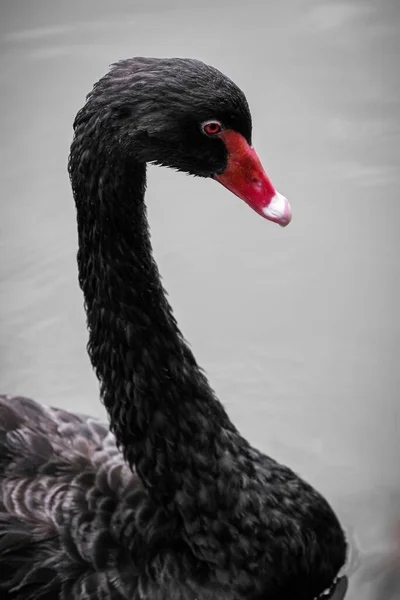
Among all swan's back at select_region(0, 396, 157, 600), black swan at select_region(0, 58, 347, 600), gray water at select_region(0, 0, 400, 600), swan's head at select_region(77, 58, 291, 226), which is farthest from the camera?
gray water at select_region(0, 0, 400, 600)

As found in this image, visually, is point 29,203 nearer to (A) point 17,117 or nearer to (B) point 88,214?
(A) point 17,117

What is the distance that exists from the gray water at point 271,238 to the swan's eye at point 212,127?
1.36m

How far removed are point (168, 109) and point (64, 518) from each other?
1048 millimetres

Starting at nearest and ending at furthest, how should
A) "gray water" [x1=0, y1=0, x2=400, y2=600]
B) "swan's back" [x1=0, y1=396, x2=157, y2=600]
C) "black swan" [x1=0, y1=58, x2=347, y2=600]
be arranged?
"black swan" [x1=0, y1=58, x2=347, y2=600] → "swan's back" [x1=0, y1=396, x2=157, y2=600] → "gray water" [x1=0, y1=0, x2=400, y2=600]

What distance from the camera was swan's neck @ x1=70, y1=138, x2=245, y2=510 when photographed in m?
2.35

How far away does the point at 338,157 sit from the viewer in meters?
4.40

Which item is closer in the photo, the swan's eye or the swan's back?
the swan's eye

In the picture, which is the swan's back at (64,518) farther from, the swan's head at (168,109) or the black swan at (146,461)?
the swan's head at (168,109)

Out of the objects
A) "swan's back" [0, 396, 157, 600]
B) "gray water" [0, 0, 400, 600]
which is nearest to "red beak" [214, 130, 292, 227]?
"swan's back" [0, 396, 157, 600]

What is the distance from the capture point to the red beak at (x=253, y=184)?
2373mm

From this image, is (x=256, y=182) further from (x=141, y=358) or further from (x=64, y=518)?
(x=64, y=518)

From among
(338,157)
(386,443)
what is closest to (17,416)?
(386,443)

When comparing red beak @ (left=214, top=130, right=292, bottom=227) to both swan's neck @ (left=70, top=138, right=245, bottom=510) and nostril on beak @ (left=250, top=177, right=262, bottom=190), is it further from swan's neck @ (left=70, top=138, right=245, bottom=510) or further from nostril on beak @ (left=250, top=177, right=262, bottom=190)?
swan's neck @ (left=70, top=138, right=245, bottom=510)

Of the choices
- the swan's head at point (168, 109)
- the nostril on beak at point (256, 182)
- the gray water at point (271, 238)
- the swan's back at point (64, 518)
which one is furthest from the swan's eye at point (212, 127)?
the gray water at point (271, 238)
